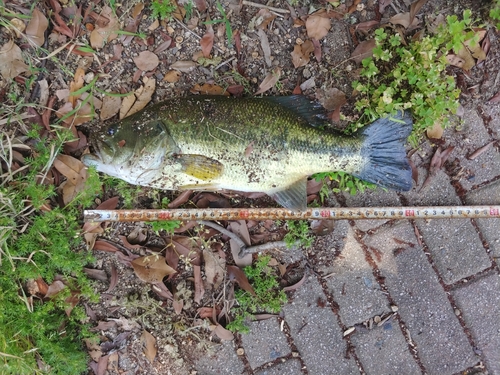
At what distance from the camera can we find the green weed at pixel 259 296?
12.7 feet

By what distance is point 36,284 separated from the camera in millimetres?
3740

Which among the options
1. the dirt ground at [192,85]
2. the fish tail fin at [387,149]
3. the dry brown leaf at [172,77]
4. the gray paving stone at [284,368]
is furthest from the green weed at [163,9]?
the gray paving stone at [284,368]

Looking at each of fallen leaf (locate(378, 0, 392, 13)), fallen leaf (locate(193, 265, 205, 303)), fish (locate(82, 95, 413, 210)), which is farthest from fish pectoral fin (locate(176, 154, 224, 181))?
fallen leaf (locate(378, 0, 392, 13))

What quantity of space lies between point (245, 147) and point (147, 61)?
1.25 m

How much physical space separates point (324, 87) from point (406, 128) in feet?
2.68

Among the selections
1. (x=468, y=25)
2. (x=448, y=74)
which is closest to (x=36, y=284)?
(x=448, y=74)

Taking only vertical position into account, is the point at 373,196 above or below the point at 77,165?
below

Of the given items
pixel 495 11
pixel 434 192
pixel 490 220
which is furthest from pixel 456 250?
pixel 495 11

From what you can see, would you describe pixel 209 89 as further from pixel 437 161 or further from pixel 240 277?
pixel 437 161

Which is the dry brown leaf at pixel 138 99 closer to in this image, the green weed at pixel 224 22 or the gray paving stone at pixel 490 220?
the green weed at pixel 224 22

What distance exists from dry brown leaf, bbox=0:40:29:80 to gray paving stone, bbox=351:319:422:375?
3.89 metres

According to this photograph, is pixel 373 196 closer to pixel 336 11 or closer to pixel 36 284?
pixel 336 11

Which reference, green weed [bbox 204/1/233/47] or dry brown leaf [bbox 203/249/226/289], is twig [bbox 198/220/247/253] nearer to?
dry brown leaf [bbox 203/249/226/289]

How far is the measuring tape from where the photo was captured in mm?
3773
